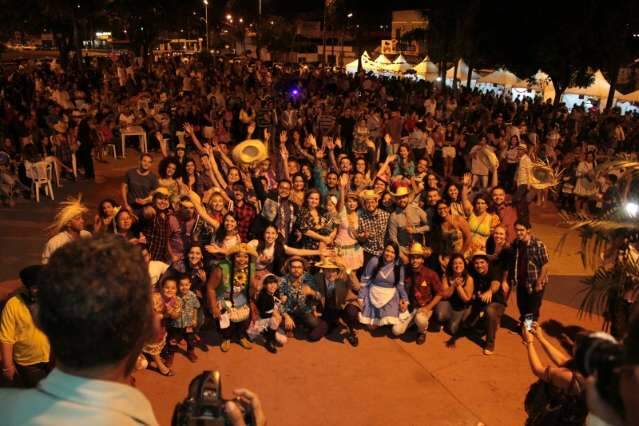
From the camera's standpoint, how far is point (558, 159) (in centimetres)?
1239

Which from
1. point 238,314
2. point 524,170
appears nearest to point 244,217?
point 238,314

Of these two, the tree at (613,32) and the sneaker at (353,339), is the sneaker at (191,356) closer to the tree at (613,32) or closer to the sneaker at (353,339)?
the sneaker at (353,339)

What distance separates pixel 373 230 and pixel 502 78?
22.0 meters

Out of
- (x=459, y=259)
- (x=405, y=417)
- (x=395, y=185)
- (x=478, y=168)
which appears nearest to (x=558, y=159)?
(x=478, y=168)

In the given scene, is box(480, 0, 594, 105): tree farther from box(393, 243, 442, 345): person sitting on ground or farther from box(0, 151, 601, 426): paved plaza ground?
box(393, 243, 442, 345): person sitting on ground

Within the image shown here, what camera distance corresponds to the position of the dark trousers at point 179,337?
5500 mm

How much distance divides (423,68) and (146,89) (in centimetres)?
1608

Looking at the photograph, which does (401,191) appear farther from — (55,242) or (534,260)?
(55,242)

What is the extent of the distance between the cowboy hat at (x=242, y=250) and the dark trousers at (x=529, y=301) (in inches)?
118

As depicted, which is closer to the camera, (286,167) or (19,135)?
(286,167)

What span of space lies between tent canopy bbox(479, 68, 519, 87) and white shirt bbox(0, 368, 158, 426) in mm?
26642

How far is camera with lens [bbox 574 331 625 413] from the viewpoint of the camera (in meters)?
1.39

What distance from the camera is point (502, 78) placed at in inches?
1040

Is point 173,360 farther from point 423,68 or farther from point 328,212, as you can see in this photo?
point 423,68
